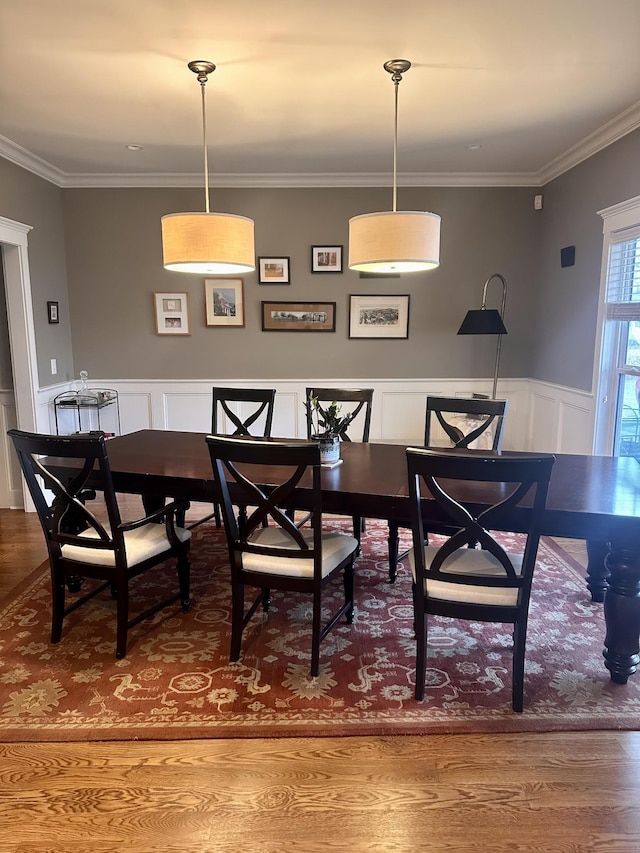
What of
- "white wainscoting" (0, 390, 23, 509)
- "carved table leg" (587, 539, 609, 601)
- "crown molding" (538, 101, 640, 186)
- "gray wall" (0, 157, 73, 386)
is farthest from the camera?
"white wainscoting" (0, 390, 23, 509)

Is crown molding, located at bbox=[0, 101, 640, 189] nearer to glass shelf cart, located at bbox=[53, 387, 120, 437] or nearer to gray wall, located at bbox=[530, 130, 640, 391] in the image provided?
gray wall, located at bbox=[530, 130, 640, 391]

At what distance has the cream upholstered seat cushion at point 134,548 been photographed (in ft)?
8.05

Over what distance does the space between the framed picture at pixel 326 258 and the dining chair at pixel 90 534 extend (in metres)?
3.00

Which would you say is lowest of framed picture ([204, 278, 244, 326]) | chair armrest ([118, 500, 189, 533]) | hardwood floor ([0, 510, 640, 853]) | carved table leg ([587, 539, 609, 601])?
hardwood floor ([0, 510, 640, 853])

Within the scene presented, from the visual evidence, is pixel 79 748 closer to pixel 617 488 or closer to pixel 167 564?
pixel 167 564

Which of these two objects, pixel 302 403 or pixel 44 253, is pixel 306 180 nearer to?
pixel 302 403

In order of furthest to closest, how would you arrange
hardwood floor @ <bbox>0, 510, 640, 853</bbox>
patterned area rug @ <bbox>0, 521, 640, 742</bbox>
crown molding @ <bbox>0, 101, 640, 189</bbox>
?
crown molding @ <bbox>0, 101, 640, 189</bbox> < patterned area rug @ <bbox>0, 521, 640, 742</bbox> < hardwood floor @ <bbox>0, 510, 640, 853</bbox>

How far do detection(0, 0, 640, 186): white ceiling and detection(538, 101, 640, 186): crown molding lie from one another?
0.01m

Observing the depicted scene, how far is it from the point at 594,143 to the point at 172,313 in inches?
142

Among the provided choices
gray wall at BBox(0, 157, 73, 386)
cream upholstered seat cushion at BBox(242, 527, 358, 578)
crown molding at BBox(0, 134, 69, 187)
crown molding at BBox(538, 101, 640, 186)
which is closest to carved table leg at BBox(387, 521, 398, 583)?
cream upholstered seat cushion at BBox(242, 527, 358, 578)

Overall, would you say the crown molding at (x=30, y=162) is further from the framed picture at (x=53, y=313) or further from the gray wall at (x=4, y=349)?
the framed picture at (x=53, y=313)

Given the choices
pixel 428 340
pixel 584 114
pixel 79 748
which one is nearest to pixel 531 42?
pixel 584 114

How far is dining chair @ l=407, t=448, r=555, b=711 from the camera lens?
6.22 feet

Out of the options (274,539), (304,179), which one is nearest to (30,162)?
(304,179)
